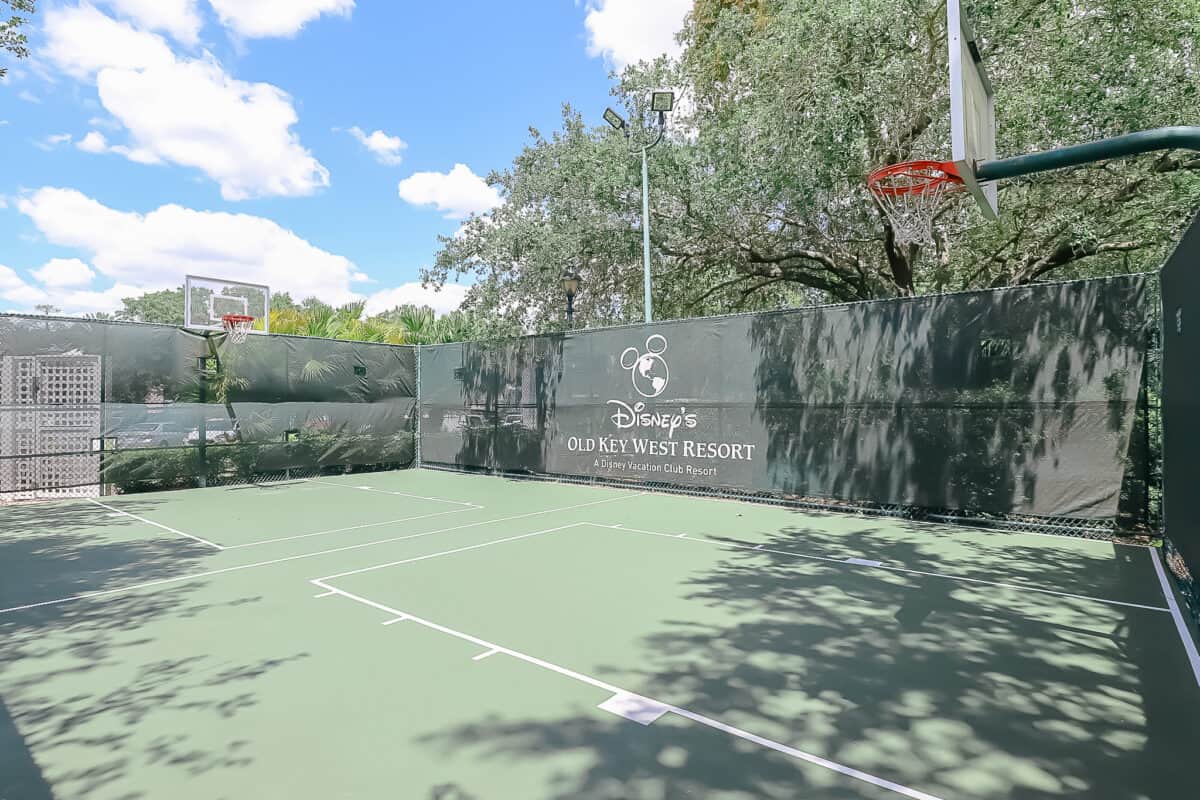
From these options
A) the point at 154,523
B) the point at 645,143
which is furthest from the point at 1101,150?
the point at 154,523

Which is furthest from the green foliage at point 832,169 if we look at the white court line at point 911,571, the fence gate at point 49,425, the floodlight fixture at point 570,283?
the fence gate at point 49,425

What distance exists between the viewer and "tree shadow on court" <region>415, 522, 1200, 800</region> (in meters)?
2.48

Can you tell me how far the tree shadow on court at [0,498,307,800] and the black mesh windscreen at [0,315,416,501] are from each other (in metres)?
4.29

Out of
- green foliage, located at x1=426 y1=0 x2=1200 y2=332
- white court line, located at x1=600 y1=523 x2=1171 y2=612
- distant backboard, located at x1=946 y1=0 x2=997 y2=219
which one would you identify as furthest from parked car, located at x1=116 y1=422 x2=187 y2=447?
distant backboard, located at x1=946 y1=0 x2=997 y2=219

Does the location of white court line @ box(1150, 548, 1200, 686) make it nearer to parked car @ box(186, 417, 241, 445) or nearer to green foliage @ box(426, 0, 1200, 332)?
green foliage @ box(426, 0, 1200, 332)

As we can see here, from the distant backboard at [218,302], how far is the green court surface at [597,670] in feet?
19.8

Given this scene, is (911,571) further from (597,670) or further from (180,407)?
(180,407)

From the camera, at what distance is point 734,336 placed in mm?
9086

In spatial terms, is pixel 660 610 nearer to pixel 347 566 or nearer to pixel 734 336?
pixel 347 566

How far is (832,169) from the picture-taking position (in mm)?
9492

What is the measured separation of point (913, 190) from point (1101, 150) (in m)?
3.04

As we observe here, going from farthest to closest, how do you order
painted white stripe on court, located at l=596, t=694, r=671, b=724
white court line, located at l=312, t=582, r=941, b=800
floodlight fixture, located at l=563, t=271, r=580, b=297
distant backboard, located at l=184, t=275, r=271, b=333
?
floodlight fixture, located at l=563, t=271, r=580, b=297, distant backboard, located at l=184, t=275, r=271, b=333, painted white stripe on court, located at l=596, t=694, r=671, b=724, white court line, located at l=312, t=582, r=941, b=800

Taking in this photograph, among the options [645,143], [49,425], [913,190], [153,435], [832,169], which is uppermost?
[645,143]

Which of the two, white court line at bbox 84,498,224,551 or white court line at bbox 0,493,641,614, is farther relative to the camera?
white court line at bbox 84,498,224,551
